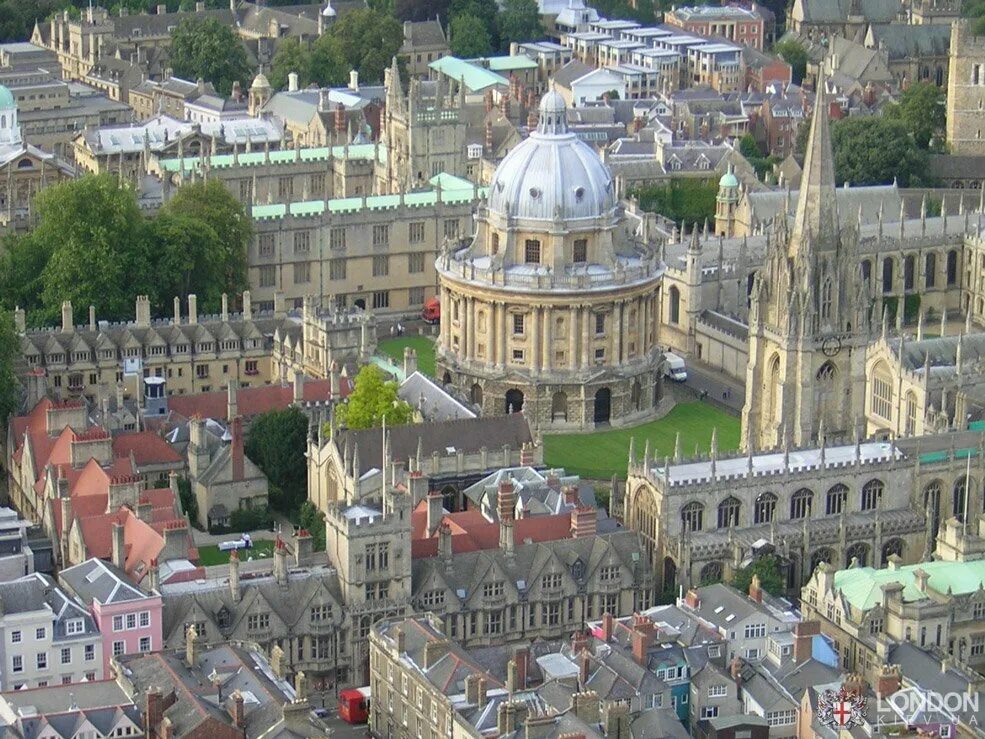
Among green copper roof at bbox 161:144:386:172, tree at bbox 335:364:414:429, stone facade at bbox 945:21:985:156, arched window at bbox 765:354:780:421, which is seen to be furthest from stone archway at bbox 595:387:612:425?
stone facade at bbox 945:21:985:156

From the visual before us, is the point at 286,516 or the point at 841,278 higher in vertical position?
the point at 841,278

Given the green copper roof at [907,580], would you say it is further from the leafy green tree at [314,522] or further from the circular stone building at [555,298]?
the circular stone building at [555,298]

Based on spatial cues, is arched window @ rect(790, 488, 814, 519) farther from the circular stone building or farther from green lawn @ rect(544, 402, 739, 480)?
the circular stone building

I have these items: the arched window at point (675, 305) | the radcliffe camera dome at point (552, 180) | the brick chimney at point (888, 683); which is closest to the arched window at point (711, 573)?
the brick chimney at point (888, 683)

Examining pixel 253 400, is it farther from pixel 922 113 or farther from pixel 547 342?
pixel 922 113

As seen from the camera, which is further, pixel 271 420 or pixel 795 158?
A: pixel 795 158

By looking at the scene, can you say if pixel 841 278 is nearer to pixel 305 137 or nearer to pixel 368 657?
pixel 368 657

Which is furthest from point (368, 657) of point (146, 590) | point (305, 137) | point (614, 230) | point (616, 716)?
point (305, 137)
